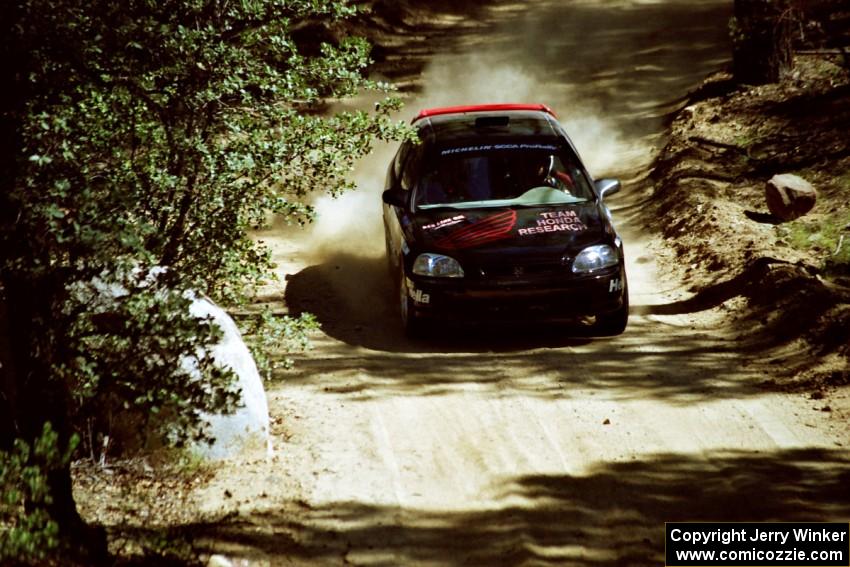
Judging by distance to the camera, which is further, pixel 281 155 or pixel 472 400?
pixel 472 400

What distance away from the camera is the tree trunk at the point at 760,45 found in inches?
617

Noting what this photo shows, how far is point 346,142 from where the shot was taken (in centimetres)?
765

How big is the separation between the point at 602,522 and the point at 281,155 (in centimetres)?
327

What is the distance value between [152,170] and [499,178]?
4472 millimetres

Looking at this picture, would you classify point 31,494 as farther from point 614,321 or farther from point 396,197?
point 614,321

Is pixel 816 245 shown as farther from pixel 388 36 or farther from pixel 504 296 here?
pixel 388 36

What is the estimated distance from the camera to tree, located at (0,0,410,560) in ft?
16.9

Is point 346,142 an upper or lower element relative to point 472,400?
upper

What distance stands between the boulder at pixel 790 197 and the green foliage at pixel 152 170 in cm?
582

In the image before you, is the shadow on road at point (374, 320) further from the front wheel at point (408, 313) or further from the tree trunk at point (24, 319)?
the tree trunk at point (24, 319)

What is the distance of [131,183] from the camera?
5.85 meters

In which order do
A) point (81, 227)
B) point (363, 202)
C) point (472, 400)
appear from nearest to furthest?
point (81, 227), point (472, 400), point (363, 202)

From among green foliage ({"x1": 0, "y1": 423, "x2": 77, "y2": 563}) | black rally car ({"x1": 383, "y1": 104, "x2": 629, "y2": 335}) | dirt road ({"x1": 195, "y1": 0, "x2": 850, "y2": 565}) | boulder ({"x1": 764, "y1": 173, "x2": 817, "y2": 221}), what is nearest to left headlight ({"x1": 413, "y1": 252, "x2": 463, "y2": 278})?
black rally car ({"x1": 383, "y1": 104, "x2": 629, "y2": 335})

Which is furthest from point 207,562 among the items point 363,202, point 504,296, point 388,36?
point 388,36
